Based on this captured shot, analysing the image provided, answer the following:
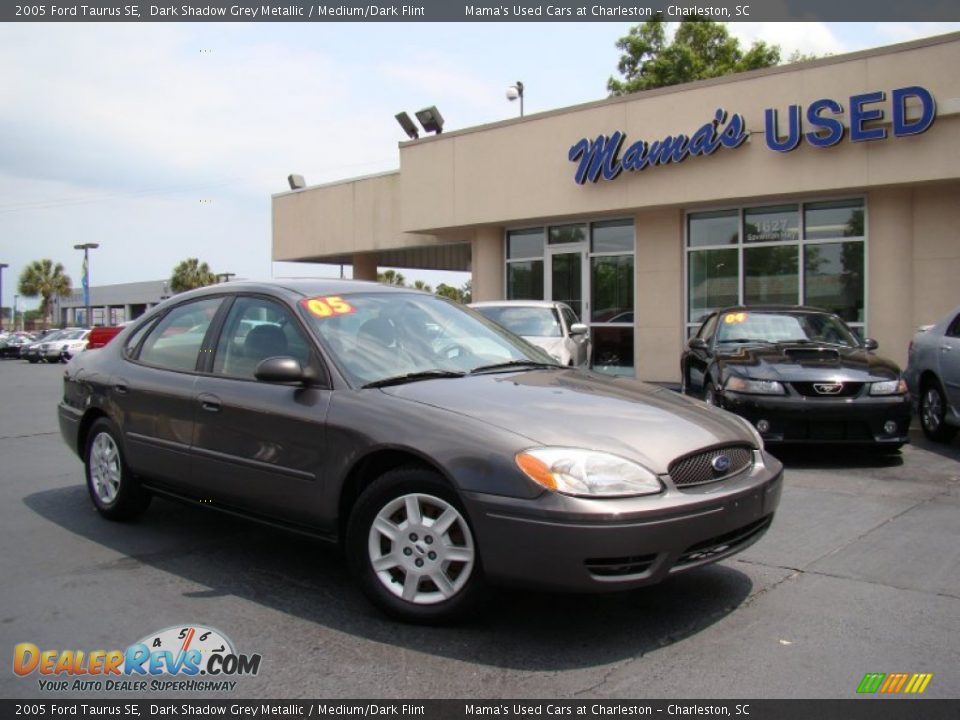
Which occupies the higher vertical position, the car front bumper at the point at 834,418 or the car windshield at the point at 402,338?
the car windshield at the point at 402,338

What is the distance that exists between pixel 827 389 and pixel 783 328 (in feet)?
6.07

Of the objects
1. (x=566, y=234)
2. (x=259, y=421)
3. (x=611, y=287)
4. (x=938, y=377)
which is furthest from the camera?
(x=566, y=234)

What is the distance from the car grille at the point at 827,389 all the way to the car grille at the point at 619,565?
4407mm

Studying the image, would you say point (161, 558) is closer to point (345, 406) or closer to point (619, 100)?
point (345, 406)

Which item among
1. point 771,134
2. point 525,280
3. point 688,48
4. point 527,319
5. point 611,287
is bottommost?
point 527,319

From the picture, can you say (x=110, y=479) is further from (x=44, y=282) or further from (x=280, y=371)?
(x=44, y=282)

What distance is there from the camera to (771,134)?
12.6 metres

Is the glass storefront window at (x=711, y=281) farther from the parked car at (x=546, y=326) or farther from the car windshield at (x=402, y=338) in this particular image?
the car windshield at (x=402, y=338)

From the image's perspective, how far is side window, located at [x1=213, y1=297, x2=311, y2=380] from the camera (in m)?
4.24

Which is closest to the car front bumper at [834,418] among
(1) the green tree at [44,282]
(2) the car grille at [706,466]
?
(2) the car grille at [706,466]

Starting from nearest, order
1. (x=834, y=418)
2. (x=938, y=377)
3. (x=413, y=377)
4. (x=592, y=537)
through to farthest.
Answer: (x=592, y=537)
(x=413, y=377)
(x=834, y=418)
(x=938, y=377)

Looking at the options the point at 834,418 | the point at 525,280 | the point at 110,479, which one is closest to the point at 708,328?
the point at 834,418

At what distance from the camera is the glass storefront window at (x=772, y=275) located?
13516 millimetres

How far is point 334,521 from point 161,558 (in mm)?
1383
